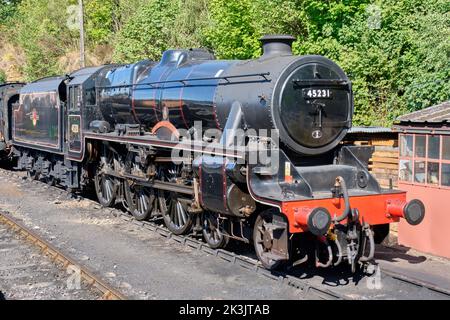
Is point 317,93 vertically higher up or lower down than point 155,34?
lower down

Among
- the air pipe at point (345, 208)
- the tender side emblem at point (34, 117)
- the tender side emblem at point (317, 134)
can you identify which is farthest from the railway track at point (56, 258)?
the tender side emblem at point (34, 117)

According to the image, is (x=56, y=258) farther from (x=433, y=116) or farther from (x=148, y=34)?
(x=148, y=34)

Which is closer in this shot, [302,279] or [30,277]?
[302,279]

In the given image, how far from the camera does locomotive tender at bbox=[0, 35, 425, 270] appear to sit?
7.58 meters

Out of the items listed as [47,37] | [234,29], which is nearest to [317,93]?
[234,29]

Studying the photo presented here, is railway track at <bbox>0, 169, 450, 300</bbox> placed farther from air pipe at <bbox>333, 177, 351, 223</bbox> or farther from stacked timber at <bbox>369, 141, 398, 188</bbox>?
stacked timber at <bbox>369, 141, 398, 188</bbox>

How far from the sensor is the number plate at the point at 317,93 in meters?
7.91

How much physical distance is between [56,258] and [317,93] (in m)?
4.73

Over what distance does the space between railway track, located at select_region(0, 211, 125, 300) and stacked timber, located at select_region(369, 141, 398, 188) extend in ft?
18.7

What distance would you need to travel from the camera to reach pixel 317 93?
800cm

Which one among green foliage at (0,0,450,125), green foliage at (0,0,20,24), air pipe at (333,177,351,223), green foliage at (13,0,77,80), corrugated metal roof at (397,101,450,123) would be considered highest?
green foliage at (0,0,20,24)

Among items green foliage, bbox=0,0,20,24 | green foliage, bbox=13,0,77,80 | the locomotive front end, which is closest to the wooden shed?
the locomotive front end

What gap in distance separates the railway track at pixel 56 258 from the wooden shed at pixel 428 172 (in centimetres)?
532
